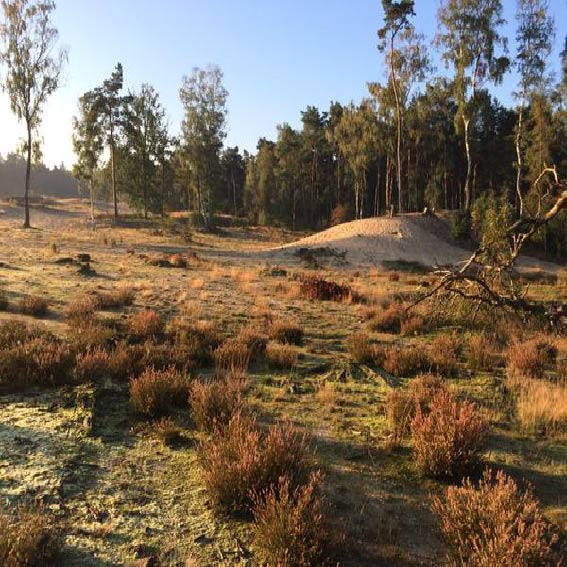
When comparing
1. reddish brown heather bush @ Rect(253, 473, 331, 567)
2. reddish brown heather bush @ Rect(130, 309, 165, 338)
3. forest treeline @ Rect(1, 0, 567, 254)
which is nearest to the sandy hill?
forest treeline @ Rect(1, 0, 567, 254)

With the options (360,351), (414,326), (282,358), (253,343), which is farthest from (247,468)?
(414,326)

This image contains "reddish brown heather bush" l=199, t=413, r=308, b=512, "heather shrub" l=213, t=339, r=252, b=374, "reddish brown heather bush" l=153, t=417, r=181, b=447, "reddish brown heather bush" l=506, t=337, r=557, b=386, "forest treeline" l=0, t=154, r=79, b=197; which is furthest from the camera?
"forest treeline" l=0, t=154, r=79, b=197

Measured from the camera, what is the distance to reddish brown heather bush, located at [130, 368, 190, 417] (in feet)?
19.4

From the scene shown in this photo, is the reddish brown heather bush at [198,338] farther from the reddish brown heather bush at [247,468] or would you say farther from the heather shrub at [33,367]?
the reddish brown heather bush at [247,468]

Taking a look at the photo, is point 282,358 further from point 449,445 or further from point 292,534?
point 292,534

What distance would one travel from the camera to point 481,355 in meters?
8.45

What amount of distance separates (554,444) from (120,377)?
18.8 feet

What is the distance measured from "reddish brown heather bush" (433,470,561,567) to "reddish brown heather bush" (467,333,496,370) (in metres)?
4.74

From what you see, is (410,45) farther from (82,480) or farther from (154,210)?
(82,480)

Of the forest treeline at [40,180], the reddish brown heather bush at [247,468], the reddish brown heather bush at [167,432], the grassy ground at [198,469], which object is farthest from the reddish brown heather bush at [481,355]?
the forest treeline at [40,180]

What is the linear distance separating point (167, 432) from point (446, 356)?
5.15 meters

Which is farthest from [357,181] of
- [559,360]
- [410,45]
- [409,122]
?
[559,360]

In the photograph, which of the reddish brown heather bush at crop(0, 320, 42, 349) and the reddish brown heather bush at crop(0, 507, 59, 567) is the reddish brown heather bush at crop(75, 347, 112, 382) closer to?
the reddish brown heather bush at crop(0, 320, 42, 349)

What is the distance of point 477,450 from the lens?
15.3ft
